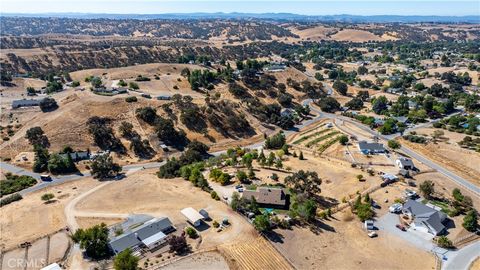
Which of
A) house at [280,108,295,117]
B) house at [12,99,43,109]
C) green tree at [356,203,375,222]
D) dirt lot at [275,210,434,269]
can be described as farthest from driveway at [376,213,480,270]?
house at [12,99,43,109]

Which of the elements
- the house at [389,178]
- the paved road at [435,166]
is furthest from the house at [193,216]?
the paved road at [435,166]

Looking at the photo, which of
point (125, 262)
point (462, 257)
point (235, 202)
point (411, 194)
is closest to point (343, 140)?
point (411, 194)

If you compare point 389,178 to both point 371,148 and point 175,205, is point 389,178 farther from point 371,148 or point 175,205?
point 175,205

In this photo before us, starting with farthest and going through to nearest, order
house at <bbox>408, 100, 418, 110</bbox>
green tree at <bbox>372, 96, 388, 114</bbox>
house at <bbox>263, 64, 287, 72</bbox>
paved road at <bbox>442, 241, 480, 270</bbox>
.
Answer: house at <bbox>263, 64, 287, 72</bbox>
house at <bbox>408, 100, 418, 110</bbox>
green tree at <bbox>372, 96, 388, 114</bbox>
paved road at <bbox>442, 241, 480, 270</bbox>

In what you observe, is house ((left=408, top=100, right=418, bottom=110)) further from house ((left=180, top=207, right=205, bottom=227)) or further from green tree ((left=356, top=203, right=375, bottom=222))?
house ((left=180, top=207, right=205, bottom=227))

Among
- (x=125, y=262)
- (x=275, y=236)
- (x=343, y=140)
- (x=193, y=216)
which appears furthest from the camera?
(x=343, y=140)

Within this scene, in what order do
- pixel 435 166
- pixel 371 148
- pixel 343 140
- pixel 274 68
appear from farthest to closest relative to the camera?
pixel 274 68, pixel 343 140, pixel 371 148, pixel 435 166
